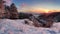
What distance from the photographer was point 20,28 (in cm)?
121

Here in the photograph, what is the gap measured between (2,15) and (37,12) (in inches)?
15.7

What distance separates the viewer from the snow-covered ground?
1180 millimetres

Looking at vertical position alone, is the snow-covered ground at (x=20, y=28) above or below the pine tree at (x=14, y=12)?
below

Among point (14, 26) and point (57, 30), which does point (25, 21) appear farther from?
point (57, 30)

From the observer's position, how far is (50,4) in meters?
1.26

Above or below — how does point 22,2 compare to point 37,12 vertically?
above

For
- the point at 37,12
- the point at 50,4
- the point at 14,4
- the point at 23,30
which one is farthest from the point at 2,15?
the point at 50,4

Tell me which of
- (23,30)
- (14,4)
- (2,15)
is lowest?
(23,30)

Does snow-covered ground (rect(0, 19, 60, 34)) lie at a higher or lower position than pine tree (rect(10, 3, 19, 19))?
lower

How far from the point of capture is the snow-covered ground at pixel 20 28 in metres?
1.18

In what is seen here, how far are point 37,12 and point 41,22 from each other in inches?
4.8

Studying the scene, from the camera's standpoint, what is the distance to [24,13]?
1265 millimetres

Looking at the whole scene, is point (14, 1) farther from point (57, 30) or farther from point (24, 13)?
point (57, 30)

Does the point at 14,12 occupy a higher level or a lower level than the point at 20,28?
higher
